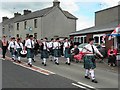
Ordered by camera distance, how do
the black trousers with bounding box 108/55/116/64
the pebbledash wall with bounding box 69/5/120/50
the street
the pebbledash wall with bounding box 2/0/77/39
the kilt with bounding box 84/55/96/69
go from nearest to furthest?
1. the street
2. the kilt with bounding box 84/55/96/69
3. the black trousers with bounding box 108/55/116/64
4. the pebbledash wall with bounding box 69/5/120/50
5. the pebbledash wall with bounding box 2/0/77/39

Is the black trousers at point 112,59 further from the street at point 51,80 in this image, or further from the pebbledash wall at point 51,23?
the pebbledash wall at point 51,23

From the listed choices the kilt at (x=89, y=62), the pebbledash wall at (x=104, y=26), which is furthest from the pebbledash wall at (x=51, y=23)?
the kilt at (x=89, y=62)

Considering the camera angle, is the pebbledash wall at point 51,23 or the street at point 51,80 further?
the pebbledash wall at point 51,23

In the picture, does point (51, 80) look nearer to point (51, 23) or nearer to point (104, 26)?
point (104, 26)

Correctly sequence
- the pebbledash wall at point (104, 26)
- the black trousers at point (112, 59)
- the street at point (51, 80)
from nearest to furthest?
the street at point (51, 80)
the black trousers at point (112, 59)
the pebbledash wall at point (104, 26)

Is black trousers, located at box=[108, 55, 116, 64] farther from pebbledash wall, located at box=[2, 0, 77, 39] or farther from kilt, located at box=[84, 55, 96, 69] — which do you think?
pebbledash wall, located at box=[2, 0, 77, 39]

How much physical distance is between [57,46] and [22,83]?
322 inches

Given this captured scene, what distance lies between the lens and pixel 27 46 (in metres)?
17.4

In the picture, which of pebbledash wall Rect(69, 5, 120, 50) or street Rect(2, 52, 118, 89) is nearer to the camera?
street Rect(2, 52, 118, 89)

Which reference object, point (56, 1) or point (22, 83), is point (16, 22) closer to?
point (56, 1)

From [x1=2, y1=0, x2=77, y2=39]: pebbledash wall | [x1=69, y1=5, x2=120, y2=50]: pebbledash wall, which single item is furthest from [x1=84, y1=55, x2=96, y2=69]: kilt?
[x1=2, y1=0, x2=77, y2=39]: pebbledash wall

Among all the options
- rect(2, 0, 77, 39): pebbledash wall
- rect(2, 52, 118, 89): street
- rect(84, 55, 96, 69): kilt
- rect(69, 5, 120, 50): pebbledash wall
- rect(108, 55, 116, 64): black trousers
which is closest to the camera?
rect(2, 52, 118, 89): street

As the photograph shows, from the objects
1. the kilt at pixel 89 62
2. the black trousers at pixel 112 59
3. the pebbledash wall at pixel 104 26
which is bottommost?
the black trousers at pixel 112 59

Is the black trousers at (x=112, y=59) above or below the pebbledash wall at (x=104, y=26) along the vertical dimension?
below
